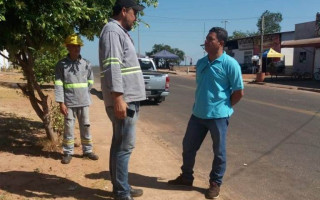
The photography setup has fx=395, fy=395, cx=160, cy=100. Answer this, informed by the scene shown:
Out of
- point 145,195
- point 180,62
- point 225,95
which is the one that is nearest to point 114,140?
A: point 145,195

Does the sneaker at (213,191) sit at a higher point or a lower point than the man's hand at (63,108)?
lower

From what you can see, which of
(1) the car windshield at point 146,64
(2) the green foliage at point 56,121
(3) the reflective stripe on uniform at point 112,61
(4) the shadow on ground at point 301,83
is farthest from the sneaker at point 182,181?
(4) the shadow on ground at point 301,83

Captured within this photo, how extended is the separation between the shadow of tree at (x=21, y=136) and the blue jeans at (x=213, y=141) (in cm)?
204

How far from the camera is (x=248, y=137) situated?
8.42 metres

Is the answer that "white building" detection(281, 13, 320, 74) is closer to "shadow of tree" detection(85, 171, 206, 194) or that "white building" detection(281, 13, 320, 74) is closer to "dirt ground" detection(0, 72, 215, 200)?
"dirt ground" detection(0, 72, 215, 200)

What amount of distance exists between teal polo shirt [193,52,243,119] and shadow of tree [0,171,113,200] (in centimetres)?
148

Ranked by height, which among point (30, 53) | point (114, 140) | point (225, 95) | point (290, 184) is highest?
point (30, 53)

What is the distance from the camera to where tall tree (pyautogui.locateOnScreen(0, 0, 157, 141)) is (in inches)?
190

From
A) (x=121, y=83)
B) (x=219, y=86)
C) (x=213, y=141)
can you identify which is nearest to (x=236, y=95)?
(x=219, y=86)

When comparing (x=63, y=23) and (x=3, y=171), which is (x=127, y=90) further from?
(x=3, y=171)

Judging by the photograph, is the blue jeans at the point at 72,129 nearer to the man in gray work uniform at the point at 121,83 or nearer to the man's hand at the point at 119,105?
the man in gray work uniform at the point at 121,83

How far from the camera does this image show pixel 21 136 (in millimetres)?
6824

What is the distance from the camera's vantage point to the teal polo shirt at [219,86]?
4461mm

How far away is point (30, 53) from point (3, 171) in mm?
1926
